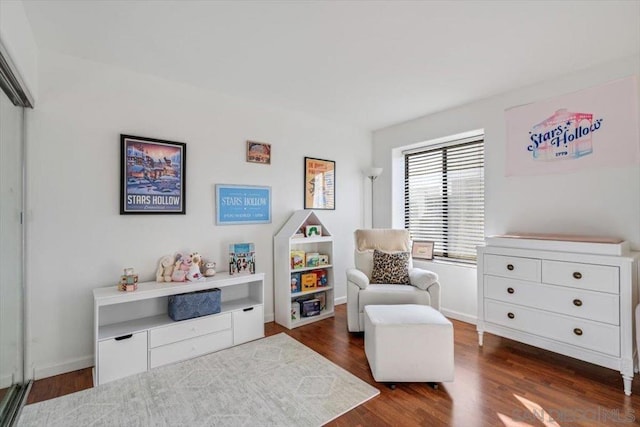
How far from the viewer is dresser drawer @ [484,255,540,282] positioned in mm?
2506

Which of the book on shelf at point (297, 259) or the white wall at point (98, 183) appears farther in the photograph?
the book on shelf at point (297, 259)

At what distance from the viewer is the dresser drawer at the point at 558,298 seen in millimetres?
2143

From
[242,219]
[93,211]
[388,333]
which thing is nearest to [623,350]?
[388,333]

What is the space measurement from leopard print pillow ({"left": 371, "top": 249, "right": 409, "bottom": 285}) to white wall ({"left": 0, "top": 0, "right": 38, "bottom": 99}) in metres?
3.17

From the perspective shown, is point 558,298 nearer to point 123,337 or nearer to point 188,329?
point 188,329

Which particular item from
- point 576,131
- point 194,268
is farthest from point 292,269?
point 576,131

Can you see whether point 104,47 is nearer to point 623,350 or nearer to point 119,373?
point 119,373

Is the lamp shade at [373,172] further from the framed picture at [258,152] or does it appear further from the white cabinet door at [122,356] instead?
the white cabinet door at [122,356]

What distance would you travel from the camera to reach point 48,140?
89.9 inches

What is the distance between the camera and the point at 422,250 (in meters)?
3.87

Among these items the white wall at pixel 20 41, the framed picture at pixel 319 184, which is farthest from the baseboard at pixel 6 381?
the framed picture at pixel 319 184

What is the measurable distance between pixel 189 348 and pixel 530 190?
11.3 ft

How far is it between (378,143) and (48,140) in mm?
3666

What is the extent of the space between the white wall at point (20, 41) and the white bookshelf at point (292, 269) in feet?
7.65
